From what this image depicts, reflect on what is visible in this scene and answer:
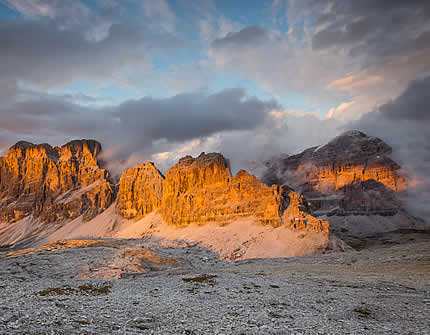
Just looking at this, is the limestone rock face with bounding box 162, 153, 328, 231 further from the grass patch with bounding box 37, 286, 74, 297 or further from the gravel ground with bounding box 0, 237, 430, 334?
the grass patch with bounding box 37, 286, 74, 297

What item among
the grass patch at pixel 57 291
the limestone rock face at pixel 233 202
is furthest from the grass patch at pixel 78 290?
the limestone rock face at pixel 233 202

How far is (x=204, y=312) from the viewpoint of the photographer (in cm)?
2442

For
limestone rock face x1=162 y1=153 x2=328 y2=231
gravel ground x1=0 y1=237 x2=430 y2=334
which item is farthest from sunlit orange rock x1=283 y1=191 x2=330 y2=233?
gravel ground x1=0 y1=237 x2=430 y2=334

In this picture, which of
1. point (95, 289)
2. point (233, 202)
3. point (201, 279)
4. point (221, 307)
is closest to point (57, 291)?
point (95, 289)

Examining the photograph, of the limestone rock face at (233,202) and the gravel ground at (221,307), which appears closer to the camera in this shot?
the gravel ground at (221,307)

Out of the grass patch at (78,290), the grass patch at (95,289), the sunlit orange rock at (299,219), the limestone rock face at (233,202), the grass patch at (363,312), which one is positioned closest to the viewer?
the grass patch at (363,312)

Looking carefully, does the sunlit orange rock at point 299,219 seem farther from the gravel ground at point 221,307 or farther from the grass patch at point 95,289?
the grass patch at point 95,289

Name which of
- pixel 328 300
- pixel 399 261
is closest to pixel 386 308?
pixel 328 300

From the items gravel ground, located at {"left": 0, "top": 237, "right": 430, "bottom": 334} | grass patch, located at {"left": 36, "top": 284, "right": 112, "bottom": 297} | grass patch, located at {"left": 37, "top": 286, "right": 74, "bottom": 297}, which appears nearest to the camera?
gravel ground, located at {"left": 0, "top": 237, "right": 430, "bottom": 334}

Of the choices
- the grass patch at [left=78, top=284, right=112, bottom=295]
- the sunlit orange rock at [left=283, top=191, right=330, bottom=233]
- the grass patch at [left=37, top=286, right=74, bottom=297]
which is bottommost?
the grass patch at [left=78, top=284, right=112, bottom=295]

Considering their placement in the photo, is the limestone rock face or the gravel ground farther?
the limestone rock face

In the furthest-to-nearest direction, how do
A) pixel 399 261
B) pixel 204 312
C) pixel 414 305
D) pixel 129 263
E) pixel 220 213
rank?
1. pixel 220 213
2. pixel 129 263
3. pixel 399 261
4. pixel 414 305
5. pixel 204 312

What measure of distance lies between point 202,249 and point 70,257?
60.4m

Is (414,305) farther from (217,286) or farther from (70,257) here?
(70,257)
